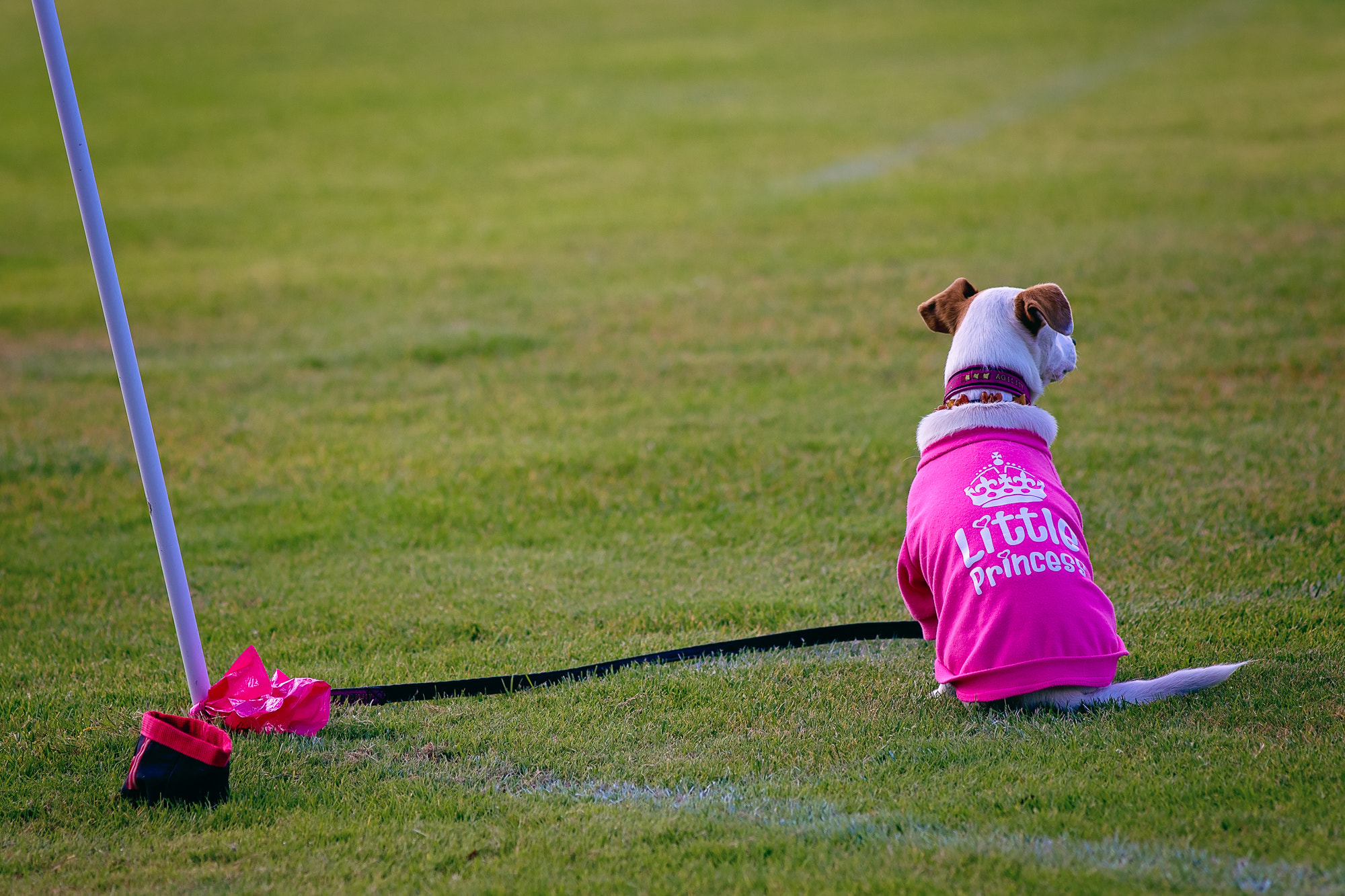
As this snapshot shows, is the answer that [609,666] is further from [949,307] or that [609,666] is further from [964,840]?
[949,307]

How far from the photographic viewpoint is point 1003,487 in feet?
15.6

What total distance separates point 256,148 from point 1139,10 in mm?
24989

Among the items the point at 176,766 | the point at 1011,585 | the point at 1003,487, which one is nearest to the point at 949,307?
the point at 1003,487

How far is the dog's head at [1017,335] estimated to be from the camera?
506 centimetres

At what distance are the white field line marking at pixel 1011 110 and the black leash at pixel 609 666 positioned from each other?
12.5 m

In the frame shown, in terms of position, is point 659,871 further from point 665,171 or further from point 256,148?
point 256,148

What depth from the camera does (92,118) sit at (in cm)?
2502

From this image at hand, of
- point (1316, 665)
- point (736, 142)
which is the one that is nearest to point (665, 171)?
point (736, 142)

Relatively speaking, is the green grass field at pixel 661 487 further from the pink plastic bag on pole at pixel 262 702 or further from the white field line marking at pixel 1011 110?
the white field line marking at pixel 1011 110

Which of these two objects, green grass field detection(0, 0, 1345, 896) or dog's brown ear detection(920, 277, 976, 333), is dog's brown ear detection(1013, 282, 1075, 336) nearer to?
dog's brown ear detection(920, 277, 976, 333)

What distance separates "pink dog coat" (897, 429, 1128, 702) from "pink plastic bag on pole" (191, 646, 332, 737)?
8.40 feet

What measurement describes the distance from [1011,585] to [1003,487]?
405 millimetres

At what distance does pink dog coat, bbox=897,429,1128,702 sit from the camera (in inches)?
180

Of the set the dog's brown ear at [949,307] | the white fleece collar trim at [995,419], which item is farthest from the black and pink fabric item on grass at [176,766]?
the dog's brown ear at [949,307]
